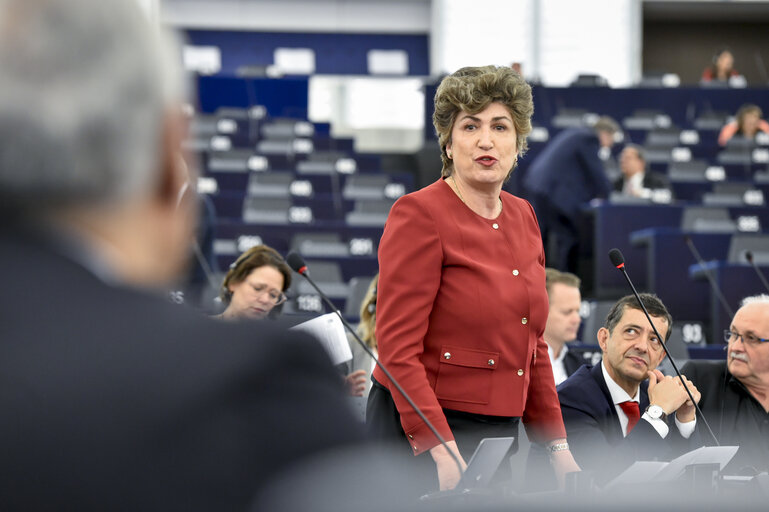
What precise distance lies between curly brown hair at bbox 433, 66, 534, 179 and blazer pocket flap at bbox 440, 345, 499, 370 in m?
0.41

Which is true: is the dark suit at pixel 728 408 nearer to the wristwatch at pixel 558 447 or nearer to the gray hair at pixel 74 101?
the wristwatch at pixel 558 447

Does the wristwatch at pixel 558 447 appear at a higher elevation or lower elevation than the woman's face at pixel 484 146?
lower

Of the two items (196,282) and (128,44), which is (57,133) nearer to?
(128,44)

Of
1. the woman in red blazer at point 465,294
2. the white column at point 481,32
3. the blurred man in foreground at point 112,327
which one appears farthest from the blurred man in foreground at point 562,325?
the white column at point 481,32

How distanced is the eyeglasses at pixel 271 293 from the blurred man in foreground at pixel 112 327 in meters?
2.98

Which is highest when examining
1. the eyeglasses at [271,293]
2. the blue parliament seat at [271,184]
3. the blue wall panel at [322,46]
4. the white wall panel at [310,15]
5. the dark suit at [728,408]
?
the white wall panel at [310,15]

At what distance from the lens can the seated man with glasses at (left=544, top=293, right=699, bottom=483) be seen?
2.52 m

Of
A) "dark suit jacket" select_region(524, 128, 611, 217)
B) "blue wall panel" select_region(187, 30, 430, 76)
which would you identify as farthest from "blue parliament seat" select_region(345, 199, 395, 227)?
"blue wall panel" select_region(187, 30, 430, 76)

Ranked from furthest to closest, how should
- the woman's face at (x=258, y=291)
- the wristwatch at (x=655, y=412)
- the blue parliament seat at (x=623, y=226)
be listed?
1. the blue parliament seat at (x=623, y=226)
2. the woman's face at (x=258, y=291)
3. the wristwatch at (x=655, y=412)

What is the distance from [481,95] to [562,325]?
6.64ft

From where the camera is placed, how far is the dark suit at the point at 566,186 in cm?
659

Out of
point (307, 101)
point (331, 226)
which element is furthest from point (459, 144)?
point (307, 101)

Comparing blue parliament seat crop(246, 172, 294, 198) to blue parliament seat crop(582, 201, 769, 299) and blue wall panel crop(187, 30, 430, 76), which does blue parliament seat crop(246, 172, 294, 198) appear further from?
blue wall panel crop(187, 30, 430, 76)

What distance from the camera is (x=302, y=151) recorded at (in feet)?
32.0
